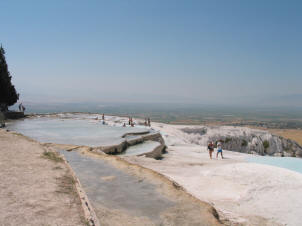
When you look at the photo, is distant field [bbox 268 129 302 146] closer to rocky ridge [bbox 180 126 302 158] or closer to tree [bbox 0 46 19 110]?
rocky ridge [bbox 180 126 302 158]

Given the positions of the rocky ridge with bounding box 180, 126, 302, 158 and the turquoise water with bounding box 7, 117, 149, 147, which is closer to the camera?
the turquoise water with bounding box 7, 117, 149, 147

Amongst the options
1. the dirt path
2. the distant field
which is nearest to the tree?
the dirt path

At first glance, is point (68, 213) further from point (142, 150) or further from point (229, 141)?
point (229, 141)

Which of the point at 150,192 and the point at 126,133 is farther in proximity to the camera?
the point at 126,133

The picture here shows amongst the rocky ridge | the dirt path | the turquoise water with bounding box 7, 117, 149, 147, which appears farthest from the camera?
the rocky ridge

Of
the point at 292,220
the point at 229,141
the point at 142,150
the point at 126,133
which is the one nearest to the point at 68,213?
the point at 292,220

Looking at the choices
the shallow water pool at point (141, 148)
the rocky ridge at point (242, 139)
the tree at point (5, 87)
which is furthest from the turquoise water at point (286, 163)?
the tree at point (5, 87)

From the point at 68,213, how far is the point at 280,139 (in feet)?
106

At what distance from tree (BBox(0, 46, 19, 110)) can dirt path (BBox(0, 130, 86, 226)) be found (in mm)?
24492

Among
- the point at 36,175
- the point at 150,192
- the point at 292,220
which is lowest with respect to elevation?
the point at 292,220

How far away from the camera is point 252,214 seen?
832cm

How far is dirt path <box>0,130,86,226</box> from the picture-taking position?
4488mm

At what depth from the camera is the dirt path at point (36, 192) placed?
4.49m

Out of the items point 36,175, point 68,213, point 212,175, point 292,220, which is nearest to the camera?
point 68,213
